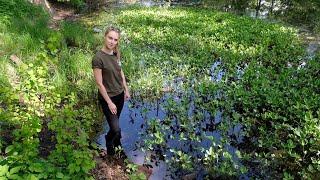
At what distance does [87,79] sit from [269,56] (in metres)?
5.82

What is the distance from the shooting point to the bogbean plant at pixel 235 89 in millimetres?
6156

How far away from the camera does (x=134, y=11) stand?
2069cm

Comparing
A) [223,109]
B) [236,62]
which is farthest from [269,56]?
[223,109]

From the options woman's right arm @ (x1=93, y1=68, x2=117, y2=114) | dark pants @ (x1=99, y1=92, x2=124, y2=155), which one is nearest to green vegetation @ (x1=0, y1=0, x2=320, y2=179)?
dark pants @ (x1=99, y1=92, x2=124, y2=155)

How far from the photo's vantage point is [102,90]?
5484 millimetres

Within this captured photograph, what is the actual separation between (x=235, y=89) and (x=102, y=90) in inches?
155

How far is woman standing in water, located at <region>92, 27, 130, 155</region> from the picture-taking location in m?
5.38

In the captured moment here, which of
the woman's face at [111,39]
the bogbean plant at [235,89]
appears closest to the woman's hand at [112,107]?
the woman's face at [111,39]

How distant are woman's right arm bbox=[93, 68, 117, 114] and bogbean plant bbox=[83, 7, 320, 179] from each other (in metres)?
1.31

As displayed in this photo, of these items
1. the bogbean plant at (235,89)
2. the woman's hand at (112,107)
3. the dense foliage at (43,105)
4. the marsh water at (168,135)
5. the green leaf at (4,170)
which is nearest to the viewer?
the green leaf at (4,170)

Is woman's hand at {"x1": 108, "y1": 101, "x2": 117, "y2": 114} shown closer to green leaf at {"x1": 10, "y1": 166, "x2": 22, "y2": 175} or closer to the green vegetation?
the green vegetation

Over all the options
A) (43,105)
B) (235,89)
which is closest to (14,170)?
(43,105)

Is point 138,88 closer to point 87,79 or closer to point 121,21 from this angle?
point 87,79

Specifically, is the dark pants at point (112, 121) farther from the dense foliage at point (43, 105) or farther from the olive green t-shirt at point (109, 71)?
the dense foliage at point (43, 105)
